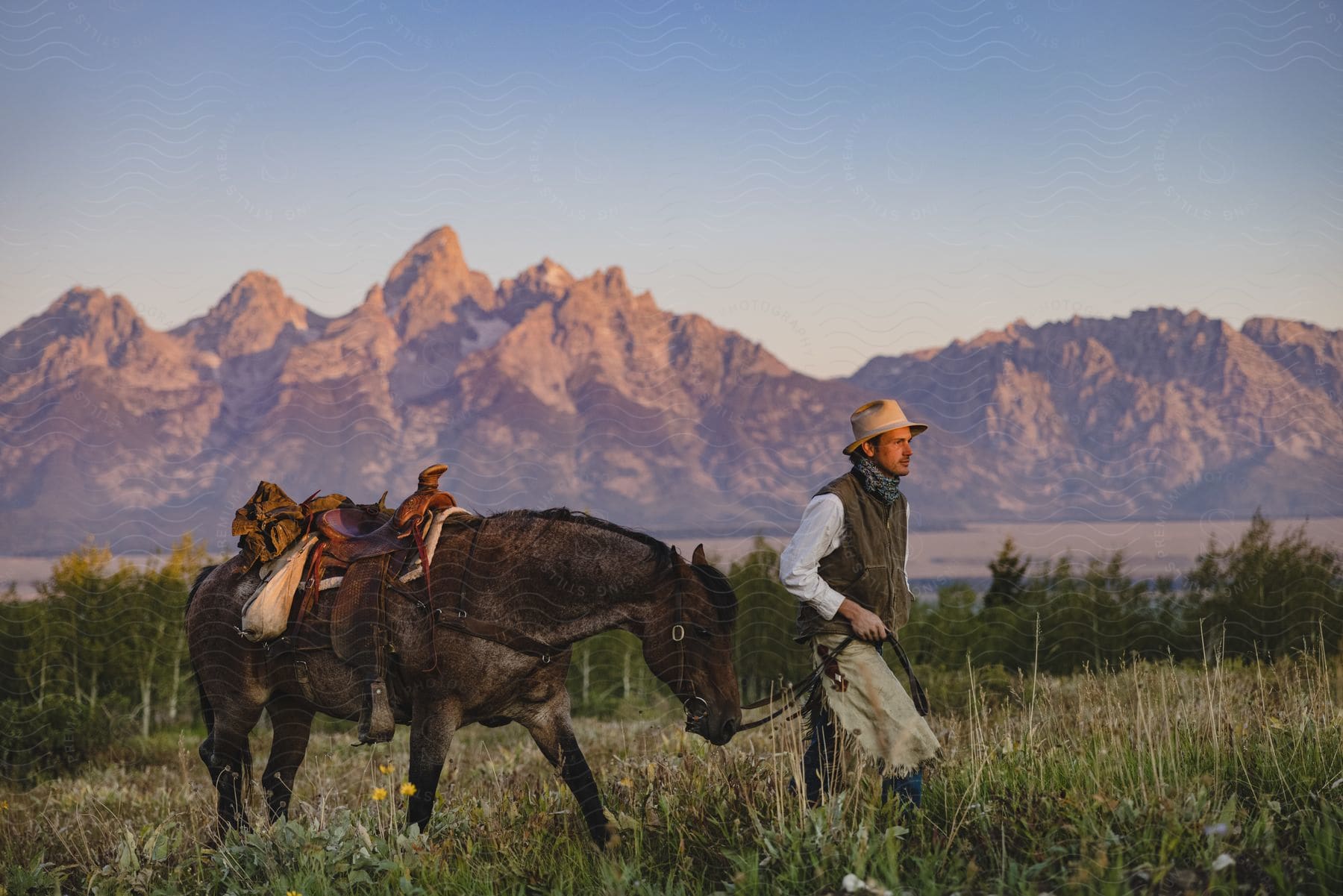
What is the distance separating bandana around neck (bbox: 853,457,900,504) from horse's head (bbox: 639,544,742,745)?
91cm

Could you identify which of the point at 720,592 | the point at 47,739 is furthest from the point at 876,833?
the point at 47,739

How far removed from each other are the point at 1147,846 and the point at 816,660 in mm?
1871

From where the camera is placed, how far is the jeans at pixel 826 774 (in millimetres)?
5789

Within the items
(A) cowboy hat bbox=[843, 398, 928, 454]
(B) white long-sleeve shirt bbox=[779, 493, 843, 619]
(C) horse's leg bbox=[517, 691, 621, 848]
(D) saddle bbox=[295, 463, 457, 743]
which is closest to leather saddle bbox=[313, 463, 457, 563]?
(D) saddle bbox=[295, 463, 457, 743]

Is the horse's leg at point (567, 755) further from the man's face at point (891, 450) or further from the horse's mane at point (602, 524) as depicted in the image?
the man's face at point (891, 450)

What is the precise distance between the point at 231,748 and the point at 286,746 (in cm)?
41

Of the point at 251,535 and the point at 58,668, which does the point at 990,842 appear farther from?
the point at 58,668

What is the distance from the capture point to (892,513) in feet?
20.5

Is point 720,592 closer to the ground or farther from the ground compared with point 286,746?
farther from the ground

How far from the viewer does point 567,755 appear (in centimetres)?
673

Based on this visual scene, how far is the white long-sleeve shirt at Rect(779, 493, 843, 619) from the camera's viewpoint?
582 cm

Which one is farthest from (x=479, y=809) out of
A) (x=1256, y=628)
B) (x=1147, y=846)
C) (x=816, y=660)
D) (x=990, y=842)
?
(x=1256, y=628)

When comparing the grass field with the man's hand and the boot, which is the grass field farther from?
the man's hand

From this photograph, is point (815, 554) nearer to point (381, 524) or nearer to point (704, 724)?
point (704, 724)
